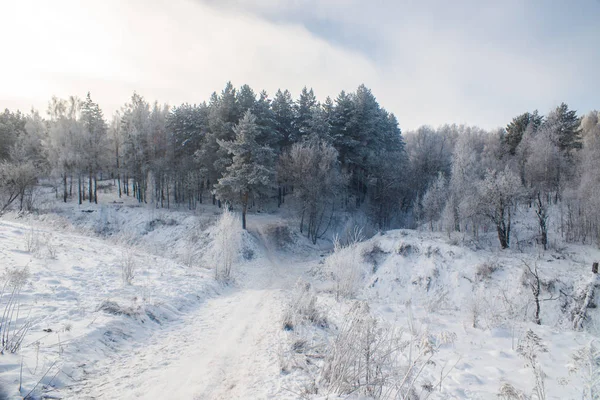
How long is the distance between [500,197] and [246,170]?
77.4ft

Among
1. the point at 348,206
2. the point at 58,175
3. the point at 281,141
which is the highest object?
the point at 281,141

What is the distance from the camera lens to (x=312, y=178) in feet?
98.3

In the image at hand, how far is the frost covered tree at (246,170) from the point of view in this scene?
90.4 feet

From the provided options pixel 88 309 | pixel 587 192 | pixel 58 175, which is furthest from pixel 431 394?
pixel 58 175

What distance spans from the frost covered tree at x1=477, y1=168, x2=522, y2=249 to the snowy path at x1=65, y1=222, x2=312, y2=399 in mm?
23799

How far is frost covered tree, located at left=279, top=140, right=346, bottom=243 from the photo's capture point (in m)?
30.1

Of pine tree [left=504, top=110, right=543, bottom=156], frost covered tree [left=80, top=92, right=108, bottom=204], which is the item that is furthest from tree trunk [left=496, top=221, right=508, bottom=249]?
frost covered tree [left=80, top=92, right=108, bottom=204]

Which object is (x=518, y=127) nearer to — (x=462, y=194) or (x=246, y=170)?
(x=462, y=194)

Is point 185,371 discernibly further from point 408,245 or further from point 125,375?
point 408,245

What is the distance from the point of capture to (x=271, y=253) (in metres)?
27.1

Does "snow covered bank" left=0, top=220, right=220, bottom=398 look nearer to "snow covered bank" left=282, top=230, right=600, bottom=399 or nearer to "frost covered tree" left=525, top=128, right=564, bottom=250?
"snow covered bank" left=282, top=230, right=600, bottom=399

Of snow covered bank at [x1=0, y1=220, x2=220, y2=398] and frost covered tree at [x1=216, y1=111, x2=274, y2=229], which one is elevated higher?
frost covered tree at [x1=216, y1=111, x2=274, y2=229]

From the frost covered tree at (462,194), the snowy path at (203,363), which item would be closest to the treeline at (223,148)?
the frost covered tree at (462,194)

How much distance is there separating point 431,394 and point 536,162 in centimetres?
3840
